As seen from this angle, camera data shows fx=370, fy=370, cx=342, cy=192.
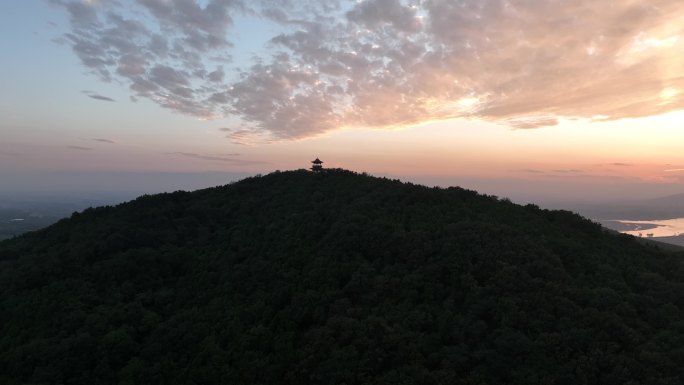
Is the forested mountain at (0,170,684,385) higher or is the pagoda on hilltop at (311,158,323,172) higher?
the pagoda on hilltop at (311,158,323,172)

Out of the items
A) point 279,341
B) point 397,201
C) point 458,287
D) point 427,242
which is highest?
point 397,201

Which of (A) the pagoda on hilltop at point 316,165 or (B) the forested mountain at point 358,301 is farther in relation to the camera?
(A) the pagoda on hilltop at point 316,165

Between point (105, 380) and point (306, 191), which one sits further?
point (306, 191)

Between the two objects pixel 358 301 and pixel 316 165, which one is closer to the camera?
pixel 358 301

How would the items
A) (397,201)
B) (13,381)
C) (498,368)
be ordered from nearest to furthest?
(498,368)
(13,381)
(397,201)

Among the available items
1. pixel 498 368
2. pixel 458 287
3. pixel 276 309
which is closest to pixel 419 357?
pixel 498 368

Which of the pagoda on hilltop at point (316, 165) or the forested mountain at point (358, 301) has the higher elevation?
the pagoda on hilltop at point (316, 165)

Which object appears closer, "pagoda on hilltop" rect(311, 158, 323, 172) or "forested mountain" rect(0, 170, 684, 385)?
"forested mountain" rect(0, 170, 684, 385)

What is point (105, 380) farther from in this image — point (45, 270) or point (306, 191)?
point (306, 191)
